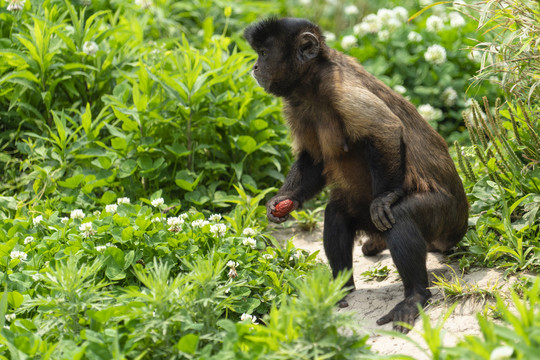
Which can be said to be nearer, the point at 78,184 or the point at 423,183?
the point at 423,183

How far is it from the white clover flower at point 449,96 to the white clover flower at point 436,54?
34cm

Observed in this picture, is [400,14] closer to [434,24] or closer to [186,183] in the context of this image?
[434,24]

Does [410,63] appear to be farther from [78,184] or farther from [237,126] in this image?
[78,184]

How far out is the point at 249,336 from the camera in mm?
2969

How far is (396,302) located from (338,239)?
22.6 inches

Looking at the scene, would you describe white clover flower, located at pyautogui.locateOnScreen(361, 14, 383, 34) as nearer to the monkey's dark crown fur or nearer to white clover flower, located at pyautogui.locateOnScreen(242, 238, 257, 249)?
the monkey's dark crown fur

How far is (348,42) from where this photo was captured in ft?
25.1

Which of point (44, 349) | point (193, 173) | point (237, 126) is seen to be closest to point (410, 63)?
point (237, 126)

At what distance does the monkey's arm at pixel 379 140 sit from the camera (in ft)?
13.2

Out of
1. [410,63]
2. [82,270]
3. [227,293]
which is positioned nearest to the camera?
[82,270]

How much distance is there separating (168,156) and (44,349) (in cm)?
266

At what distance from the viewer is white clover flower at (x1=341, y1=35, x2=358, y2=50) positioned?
7645 millimetres

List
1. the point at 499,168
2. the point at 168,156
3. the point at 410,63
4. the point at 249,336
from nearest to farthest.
Result: the point at 249,336 < the point at 499,168 < the point at 168,156 < the point at 410,63

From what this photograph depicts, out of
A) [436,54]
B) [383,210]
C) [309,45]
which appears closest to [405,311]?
[383,210]
